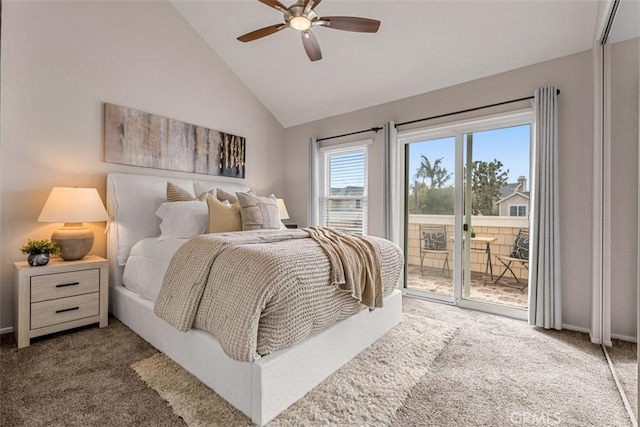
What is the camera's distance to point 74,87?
303 cm

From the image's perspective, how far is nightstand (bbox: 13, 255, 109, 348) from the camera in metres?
2.44

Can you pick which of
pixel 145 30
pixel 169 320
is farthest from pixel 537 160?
pixel 145 30

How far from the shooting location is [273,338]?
1.69 m

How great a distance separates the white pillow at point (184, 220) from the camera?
2953 mm

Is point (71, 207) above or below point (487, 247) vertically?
above

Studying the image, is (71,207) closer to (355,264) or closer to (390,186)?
(355,264)

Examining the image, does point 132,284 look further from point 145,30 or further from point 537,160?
point 537,160

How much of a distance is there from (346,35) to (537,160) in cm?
228

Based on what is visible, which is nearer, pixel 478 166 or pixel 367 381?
pixel 367 381

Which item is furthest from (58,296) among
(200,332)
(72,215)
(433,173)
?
(433,173)

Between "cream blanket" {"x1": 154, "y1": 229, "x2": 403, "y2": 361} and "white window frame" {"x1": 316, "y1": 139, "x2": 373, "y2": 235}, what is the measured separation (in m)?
2.20

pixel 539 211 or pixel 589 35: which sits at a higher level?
pixel 589 35

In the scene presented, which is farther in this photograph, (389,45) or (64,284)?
→ (389,45)

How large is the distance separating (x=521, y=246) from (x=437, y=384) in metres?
1.89
